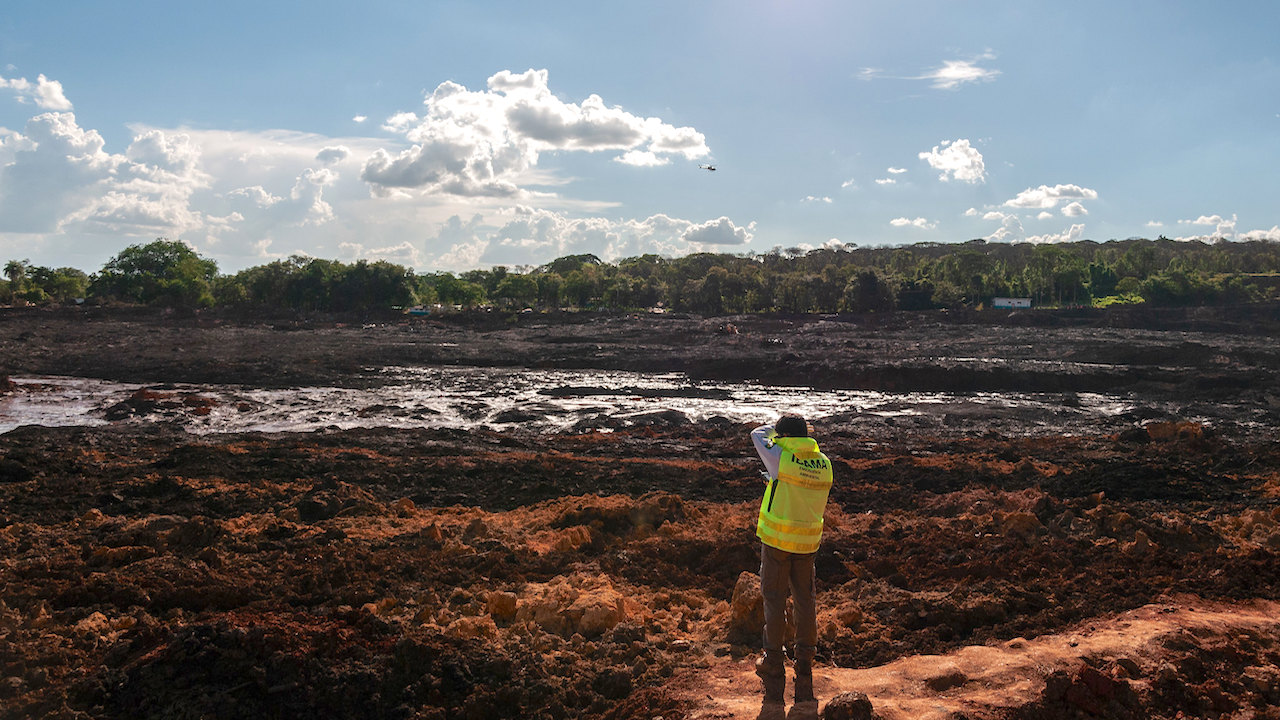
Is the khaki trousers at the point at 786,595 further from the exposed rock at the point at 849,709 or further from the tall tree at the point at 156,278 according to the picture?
the tall tree at the point at 156,278

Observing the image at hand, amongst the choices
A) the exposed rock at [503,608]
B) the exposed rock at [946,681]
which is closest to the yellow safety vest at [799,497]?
the exposed rock at [946,681]

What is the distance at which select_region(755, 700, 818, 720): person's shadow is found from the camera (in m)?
4.41

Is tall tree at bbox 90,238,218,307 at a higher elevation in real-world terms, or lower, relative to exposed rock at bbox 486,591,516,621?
higher

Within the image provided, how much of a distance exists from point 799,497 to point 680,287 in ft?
293

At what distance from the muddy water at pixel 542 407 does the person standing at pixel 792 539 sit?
16.7 metres

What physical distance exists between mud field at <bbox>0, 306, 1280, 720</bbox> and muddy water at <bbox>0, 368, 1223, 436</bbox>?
3624mm

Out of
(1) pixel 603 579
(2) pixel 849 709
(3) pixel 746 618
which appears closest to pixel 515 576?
(1) pixel 603 579

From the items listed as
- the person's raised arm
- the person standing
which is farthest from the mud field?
the person's raised arm

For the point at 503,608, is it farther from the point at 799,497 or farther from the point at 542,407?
the point at 542,407

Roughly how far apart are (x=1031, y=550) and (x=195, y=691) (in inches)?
295

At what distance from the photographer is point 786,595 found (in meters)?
4.79

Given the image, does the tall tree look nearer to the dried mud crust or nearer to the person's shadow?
the dried mud crust

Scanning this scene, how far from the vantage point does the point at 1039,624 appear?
20.1 feet

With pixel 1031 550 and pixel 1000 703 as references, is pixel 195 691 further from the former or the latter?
pixel 1031 550
